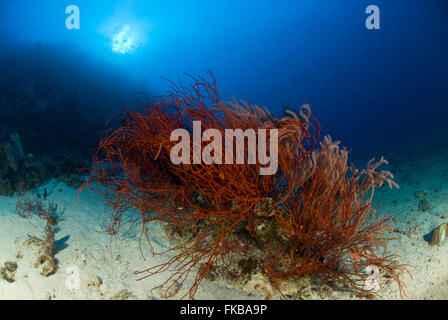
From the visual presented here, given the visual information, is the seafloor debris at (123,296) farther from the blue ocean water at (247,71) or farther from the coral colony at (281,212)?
the blue ocean water at (247,71)

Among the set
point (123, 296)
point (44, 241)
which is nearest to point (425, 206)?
point (123, 296)

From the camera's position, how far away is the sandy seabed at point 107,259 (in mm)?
2330

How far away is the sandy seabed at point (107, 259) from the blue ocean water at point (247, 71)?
0.32 metres

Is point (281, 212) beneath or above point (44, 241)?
above

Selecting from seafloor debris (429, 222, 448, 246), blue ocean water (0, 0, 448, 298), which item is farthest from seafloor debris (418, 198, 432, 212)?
seafloor debris (429, 222, 448, 246)

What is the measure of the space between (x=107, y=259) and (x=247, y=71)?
123682mm

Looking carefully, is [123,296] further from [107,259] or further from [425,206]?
[425,206]

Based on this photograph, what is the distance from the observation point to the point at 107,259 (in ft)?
9.27

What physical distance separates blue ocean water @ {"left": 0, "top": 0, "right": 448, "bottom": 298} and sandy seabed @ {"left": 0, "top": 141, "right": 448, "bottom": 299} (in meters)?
0.32

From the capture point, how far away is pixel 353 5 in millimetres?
103438

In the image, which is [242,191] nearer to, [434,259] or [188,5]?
[434,259]

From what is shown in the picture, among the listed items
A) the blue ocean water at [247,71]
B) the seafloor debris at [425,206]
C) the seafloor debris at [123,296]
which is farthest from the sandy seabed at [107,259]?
the blue ocean water at [247,71]

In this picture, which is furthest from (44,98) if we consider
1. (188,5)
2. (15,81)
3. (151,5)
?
(188,5)

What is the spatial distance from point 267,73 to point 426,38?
214 ft
